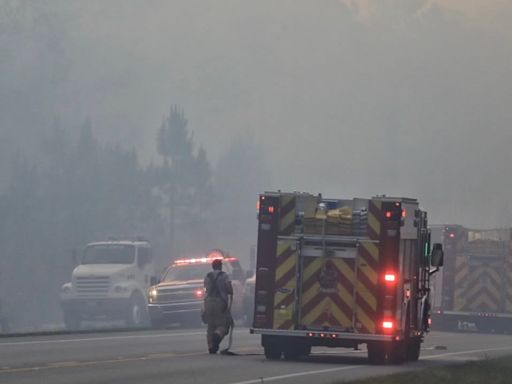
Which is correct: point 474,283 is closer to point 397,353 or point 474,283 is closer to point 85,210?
point 397,353

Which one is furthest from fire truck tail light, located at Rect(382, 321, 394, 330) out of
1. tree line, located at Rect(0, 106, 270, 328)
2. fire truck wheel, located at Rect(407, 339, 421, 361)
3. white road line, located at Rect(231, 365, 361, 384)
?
tree line, located at Rect(0, 106, 270, 328)

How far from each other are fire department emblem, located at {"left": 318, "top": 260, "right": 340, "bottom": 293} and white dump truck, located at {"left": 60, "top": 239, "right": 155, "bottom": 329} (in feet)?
80.8

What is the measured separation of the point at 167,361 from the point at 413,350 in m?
5.15

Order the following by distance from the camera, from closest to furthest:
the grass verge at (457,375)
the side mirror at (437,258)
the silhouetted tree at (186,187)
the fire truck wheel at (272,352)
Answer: the grass verge at (457,375) < the fire truck wheel at (272,352) < the side mirror at (437,258) < the silhouetted tree at (186,187)

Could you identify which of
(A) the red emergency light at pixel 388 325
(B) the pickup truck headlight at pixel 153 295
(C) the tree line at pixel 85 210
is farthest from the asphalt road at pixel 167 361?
(C) the tree line at pixel 85 210

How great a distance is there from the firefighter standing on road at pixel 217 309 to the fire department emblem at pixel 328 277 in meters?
2.47

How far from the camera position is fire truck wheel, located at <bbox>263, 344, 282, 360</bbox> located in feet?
79.7

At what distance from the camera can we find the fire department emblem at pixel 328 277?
2364cm

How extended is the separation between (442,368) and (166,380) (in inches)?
205

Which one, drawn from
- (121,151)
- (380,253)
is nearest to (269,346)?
(380,253)

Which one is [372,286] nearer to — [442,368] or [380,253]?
[380,253]

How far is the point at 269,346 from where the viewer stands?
79.6 ft

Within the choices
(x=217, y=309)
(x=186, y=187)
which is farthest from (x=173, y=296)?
(x=186, y=187)

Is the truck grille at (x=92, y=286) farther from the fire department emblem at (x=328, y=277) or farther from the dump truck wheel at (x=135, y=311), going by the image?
the fire department emblem at (x=328, y=277)
